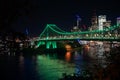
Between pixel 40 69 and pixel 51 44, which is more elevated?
pixel 51 44

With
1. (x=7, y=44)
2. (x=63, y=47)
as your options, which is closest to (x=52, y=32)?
(x=63, y=47)

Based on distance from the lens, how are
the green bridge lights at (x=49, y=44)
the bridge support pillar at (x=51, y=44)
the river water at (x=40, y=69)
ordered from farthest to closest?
the green bridge lights at (x=49, y=44), the bridge support pillar at (x=51, y=44), the river water at (x=40, y=69)

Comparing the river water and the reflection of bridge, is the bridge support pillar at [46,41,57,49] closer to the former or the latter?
the reflection of bridge

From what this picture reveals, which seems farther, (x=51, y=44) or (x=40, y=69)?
(x=51, y=44)

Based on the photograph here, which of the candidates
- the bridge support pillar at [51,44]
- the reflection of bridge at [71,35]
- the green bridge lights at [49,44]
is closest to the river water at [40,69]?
the reflection of bridge at [71,35]

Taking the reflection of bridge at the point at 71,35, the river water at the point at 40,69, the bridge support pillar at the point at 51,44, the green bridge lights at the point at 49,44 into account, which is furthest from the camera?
the green bridge lights at the point at 49,44

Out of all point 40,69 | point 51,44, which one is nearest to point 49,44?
point 51,44

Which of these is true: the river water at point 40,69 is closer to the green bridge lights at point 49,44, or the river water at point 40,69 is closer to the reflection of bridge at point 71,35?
the reflection of bridge at point 71,35

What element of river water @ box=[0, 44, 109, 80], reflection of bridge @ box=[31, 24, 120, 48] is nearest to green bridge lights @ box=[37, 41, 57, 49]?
reflection of bridge @ box=[31, 24, 120, 48]

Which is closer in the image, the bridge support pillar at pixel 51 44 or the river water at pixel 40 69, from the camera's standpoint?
the river water at pixel 40 69

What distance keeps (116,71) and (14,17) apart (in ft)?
4.20

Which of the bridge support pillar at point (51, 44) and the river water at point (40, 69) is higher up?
the bridge support pillar at point (51, 44)

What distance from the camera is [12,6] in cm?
308

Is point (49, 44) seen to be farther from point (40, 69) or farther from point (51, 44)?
point (40, 69)
